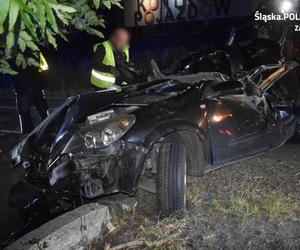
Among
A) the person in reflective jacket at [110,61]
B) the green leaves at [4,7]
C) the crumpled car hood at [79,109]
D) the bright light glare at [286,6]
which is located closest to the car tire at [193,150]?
the crumpled car hood at [79,109]

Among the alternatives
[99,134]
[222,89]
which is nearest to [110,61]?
[222,89]

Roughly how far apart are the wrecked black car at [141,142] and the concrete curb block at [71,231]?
18 cm

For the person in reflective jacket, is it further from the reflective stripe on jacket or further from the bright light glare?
the bright light glare

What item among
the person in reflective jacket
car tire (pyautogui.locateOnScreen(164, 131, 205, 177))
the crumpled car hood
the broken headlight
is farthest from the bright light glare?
the broken headlight

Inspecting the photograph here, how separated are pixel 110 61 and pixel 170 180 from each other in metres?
2.44

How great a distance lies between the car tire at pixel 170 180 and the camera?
129 inches

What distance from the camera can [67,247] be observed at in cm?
297

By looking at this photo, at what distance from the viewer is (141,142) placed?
3.15 m

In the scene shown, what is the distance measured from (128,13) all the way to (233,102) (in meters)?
12.0

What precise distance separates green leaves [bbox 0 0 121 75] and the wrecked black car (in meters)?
0.85

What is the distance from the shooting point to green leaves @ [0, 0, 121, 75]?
1.31 meters

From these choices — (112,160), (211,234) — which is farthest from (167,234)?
(112,160)

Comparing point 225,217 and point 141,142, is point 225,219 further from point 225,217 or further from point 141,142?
point 141,142

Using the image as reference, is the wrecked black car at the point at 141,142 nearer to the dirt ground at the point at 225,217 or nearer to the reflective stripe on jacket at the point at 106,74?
the dirt ground at the point at 225,217
